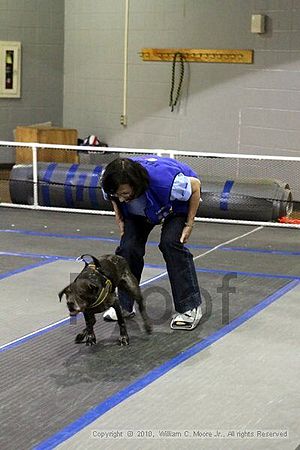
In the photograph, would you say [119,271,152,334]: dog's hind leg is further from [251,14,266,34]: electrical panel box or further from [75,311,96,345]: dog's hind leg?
[251,14,266,34]: electrical panel box

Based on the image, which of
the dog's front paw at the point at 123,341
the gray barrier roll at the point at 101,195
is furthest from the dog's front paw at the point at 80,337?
the gray barrier roll at the point at 101,195

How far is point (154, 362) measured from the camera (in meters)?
4.79

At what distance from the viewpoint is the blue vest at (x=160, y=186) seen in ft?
16.4

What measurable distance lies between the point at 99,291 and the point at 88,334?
47 centimetres

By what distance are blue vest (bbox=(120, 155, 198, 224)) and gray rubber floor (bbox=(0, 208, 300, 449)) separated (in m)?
0.75

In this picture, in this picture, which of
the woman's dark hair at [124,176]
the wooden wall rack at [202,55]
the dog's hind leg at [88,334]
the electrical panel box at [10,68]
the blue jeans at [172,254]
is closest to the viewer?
the woman's dark hair at [124,176]

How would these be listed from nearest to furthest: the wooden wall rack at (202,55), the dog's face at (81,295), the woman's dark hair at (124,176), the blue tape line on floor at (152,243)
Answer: the dog's face at (81,295), the woman's dark hair at (124,176), the blue tape line on floor at (152,243), the wooden wall rack at (202,55)

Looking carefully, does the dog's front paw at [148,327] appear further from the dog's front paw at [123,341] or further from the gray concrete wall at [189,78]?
the gray concrete wall at [189,78]

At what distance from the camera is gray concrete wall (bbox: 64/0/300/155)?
427 inches

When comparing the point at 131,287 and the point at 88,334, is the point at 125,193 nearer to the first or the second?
the point at 131,287

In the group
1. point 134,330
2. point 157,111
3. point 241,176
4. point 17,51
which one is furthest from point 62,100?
point 134,330

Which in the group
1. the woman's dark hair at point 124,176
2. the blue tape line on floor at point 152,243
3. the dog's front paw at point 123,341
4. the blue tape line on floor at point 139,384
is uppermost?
the woman's dark hair at point 124,176

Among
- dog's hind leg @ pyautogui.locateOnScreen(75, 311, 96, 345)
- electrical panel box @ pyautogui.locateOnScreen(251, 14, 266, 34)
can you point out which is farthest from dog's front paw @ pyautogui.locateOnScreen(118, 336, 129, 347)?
electrical panel box @ pyautogui.locateOnScreen(251, 14, 266, 34)

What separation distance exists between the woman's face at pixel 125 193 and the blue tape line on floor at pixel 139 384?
0.91 metres
